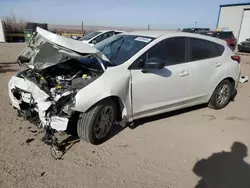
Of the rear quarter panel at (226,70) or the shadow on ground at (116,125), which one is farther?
Result: the rear quarter panel at (226,70)

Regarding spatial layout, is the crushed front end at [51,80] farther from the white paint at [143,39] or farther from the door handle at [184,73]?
the door handle at [184,73]

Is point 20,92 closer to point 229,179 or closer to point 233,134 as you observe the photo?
point 229,179

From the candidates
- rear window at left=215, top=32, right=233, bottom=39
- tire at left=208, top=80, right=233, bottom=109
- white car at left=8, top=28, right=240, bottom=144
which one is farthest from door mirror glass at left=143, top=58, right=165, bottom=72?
rear window at left=215, top=32, right=233, bottom=39

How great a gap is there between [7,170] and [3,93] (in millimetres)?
3260

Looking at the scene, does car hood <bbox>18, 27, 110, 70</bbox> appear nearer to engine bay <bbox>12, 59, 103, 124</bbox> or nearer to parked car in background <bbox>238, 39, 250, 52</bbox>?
engine bay <bbox>12, 59, 103, 124</bbox>

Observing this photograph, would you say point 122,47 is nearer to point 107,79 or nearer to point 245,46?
point 107,79

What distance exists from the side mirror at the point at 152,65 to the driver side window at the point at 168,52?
87mm

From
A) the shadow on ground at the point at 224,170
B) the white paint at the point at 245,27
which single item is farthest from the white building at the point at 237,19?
the shadow on ground at the point at 224,170

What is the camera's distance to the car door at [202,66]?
4242 millimetres

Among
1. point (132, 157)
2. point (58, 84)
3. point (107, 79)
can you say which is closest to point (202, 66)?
point (107, 79)

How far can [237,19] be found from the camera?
25.4 m

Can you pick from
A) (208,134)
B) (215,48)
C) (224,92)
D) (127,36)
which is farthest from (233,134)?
(127,36)

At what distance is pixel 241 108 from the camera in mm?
5395

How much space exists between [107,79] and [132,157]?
1.18 m
